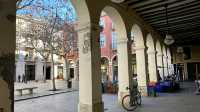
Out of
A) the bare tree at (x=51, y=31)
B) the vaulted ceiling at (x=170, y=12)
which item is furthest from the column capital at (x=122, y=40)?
the bare tree at (x=51, y=31)

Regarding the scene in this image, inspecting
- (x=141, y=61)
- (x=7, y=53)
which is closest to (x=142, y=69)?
(x=141, y=61)

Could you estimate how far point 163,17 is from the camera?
11820mm

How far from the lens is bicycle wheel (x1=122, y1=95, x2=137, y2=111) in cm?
769

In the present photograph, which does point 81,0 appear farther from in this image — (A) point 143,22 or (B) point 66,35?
(B) point 66,35

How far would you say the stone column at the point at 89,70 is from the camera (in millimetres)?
5828

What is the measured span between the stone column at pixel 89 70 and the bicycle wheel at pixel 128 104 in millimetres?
1927

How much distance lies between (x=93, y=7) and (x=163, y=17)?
6859 millimetres

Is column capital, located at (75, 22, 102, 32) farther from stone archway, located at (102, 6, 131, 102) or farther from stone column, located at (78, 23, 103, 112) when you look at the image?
stone archway, located at (102, 6, 131, 102)

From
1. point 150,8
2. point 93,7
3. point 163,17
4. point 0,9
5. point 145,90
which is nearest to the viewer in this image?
point 0,9

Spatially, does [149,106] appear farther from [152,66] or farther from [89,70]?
[152,66]

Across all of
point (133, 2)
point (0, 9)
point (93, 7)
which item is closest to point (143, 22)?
point (133, 2)

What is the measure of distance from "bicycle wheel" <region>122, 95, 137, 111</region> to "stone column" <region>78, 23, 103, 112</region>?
1927mm

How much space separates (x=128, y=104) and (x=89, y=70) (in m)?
2.88

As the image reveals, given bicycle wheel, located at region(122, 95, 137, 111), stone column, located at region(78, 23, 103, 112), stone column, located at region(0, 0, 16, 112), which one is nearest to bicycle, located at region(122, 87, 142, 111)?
bicycle wheel, located at region(122, 95, 137, 111)
